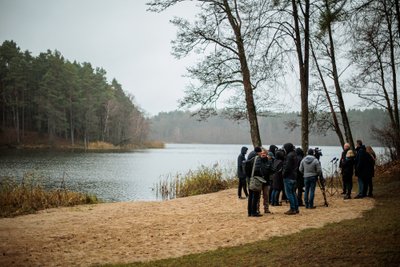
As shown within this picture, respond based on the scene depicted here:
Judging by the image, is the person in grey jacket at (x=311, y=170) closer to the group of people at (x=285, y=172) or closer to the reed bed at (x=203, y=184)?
the group of people at (x=285, y=172)

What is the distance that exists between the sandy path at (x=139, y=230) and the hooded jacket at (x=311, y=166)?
3.92 ft

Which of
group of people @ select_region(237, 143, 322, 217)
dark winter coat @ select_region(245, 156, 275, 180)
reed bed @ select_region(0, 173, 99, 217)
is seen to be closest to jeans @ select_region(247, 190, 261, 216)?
group of people @ select_region(237, 143, 322, 217)

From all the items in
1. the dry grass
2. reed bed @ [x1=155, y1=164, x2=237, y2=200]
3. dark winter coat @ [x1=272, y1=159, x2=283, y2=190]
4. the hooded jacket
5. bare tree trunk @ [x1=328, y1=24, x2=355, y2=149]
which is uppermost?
bare tree trunk @ [x1=328, y1=24, x2=355, y2=149]

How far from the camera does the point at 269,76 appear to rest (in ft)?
44.2

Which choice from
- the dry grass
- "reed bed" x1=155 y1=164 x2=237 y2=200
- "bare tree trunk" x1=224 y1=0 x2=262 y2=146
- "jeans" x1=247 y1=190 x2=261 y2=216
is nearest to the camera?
the dry grass

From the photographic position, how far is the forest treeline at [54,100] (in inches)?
2387

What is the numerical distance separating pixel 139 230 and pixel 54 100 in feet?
201

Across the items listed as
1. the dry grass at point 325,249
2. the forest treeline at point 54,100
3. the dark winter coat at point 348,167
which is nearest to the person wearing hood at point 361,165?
the dark winter coat at point 348,167

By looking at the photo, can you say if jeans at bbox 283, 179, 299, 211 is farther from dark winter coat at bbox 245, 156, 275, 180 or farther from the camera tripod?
the camera tripod

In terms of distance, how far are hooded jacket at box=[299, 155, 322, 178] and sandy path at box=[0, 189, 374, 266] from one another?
1.19 m

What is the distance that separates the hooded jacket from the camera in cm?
1015

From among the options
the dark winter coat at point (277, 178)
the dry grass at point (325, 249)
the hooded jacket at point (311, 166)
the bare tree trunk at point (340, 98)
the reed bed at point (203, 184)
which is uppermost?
the bare tree trunk at point (340, 98)

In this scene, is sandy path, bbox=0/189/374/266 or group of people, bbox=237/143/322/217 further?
group of people, bbox=237/143/322/217

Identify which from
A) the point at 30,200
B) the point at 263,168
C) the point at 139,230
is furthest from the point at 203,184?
the point at 139,230
